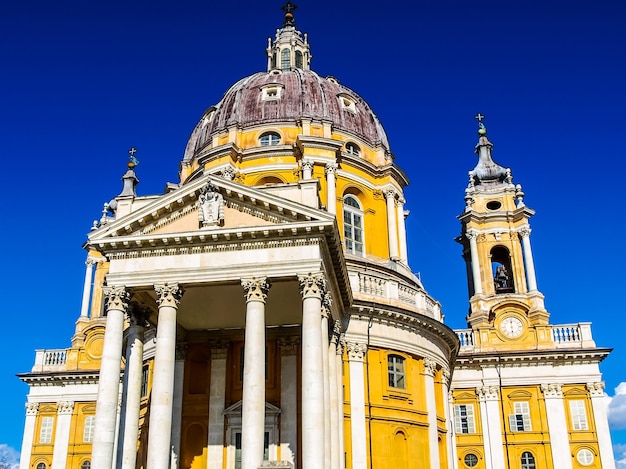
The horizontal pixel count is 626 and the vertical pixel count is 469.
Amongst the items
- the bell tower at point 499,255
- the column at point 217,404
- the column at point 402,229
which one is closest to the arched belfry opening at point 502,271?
the bell tower at point 499,255

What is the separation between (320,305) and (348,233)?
12444 mm

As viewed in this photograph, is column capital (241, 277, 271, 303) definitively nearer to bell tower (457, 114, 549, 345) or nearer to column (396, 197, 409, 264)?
column (396, 197, 409, 264)

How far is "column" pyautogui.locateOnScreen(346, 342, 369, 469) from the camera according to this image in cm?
2516

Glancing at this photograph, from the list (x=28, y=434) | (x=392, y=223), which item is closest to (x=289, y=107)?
(x=392, y=223)

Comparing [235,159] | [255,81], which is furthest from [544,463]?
[255,81]

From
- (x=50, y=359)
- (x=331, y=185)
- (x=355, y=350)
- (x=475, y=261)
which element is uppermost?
(x=475, y=261)

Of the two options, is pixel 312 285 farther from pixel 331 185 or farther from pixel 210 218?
pixel 331 185

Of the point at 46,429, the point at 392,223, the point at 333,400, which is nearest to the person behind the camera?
the point at 333,400

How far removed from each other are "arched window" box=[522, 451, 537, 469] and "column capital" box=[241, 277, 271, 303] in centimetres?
2284

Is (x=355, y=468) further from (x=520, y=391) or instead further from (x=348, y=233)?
(x=520, y=391)

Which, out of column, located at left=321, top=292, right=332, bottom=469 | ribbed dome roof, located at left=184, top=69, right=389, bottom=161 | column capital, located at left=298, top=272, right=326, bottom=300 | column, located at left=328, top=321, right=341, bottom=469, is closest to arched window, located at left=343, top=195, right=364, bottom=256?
ribbed dome roof, located at left=184, top=69, right=389, bottom=161

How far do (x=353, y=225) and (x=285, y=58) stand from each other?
14.6m

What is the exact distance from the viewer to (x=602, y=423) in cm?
3672

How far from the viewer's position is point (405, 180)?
1412 inches
